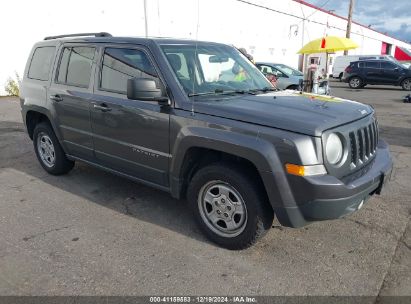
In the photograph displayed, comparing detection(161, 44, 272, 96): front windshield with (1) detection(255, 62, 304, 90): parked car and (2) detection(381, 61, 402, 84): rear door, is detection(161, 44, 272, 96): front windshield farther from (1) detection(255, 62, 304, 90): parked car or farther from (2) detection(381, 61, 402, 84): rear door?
(2) detection(381, 61, 402, 84): rear door

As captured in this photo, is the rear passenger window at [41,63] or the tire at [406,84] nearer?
the rear passenger window at [41,63]

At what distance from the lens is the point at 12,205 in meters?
4.38

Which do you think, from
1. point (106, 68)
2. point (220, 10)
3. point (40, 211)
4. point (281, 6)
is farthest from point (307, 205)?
point (281, 6)

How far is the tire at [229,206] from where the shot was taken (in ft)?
10.2

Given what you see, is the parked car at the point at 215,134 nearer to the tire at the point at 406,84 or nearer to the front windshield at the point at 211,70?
the front windshield at the point at 211,70

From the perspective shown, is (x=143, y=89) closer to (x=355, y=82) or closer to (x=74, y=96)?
(x=74, y=96)

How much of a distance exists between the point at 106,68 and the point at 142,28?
15.0 m

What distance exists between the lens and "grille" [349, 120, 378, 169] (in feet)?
10.1

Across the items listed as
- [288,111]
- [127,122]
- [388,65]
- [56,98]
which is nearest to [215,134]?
[288,111]

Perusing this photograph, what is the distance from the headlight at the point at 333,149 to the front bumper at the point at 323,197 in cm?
15

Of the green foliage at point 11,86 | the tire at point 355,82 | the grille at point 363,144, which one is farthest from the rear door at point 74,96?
the tire at point 355,82

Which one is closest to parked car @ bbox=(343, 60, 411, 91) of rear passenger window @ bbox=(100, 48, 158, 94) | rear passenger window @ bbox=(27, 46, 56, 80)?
rear passenger window @ bbox=(27, 46, 56, 80)

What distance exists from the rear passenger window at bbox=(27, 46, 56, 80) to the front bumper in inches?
147

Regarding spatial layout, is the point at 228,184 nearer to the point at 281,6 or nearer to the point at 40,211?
the point at 40,211
